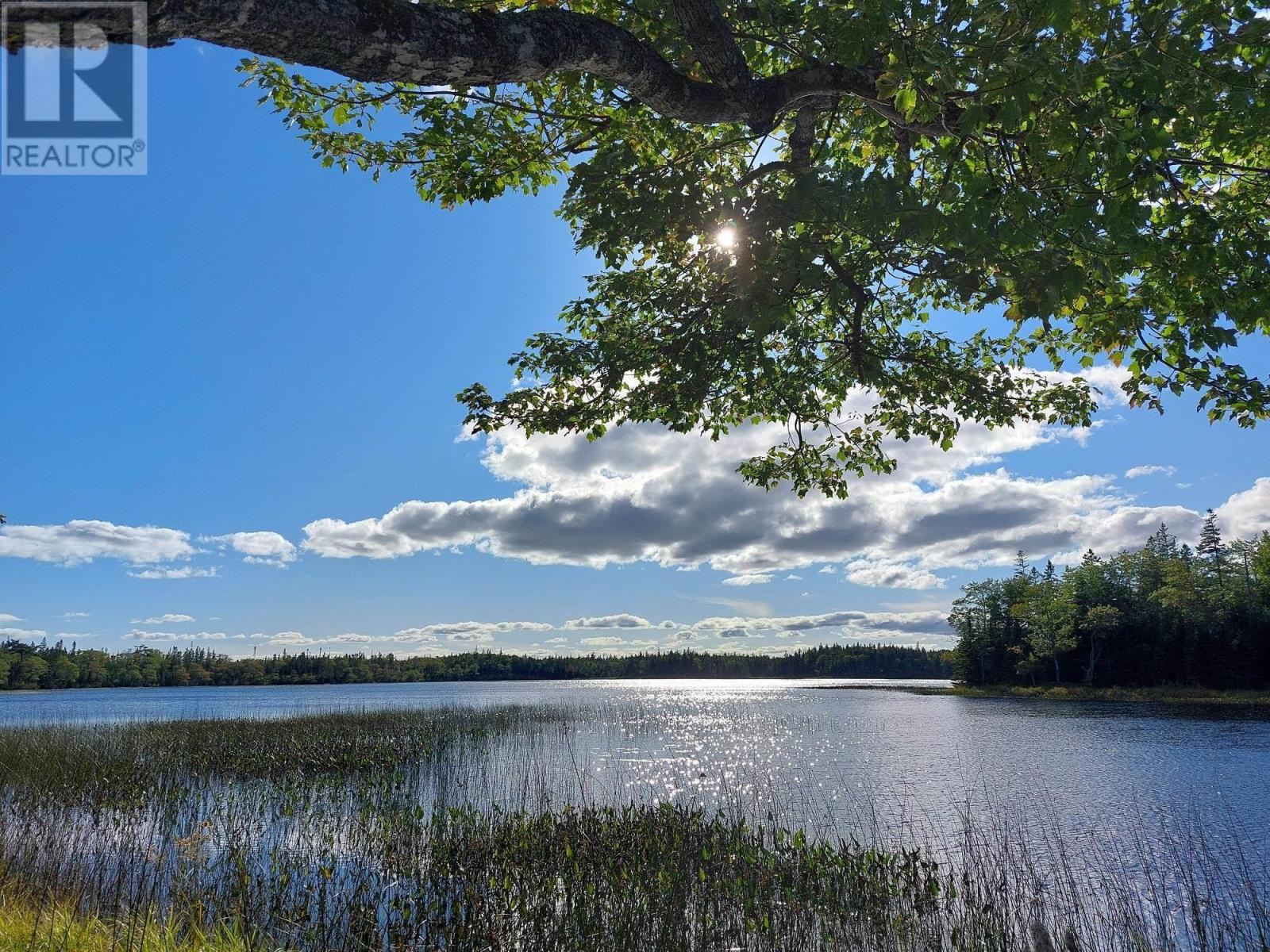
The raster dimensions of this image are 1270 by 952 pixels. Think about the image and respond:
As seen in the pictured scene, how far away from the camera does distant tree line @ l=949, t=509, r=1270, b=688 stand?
6700 cm

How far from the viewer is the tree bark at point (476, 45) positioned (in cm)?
340

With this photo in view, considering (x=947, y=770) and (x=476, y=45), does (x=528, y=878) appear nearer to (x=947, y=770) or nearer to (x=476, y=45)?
(x=476, y=45)

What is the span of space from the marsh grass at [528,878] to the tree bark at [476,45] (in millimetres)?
6300

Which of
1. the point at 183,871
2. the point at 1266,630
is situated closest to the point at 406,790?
the point at 183,871

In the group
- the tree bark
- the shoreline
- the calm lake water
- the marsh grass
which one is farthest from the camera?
the shoreline

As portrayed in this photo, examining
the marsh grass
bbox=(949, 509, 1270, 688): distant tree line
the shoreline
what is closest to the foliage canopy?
the marsh grass

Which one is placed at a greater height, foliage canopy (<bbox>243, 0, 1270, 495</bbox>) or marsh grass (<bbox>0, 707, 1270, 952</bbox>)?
foliage canopy (<bbox>243, 0, 1270, 495</bbox>)

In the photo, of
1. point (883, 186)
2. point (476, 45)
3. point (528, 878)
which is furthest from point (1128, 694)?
point (476, 45)

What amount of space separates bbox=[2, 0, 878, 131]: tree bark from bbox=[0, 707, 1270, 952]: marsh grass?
20.7 feet

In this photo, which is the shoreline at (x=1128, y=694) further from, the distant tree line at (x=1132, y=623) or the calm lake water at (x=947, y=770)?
the calm lake water at (x=947, y=770)

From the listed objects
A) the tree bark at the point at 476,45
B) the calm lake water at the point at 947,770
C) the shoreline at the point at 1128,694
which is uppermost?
the tree bark at the point at 476,45

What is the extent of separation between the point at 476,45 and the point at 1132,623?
289ft

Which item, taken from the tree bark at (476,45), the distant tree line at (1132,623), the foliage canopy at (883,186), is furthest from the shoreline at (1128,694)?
the tree bark at (476,45)

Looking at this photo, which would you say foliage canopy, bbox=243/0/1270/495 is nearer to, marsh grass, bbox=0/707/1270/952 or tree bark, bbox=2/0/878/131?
tree bark, bbox=2/0/878/131
